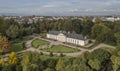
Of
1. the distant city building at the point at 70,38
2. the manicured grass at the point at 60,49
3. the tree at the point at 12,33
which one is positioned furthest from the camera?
the tree at the point at 12,33

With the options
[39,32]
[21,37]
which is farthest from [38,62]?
[39,32]

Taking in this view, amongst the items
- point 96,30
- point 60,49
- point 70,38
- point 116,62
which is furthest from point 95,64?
point 96,30

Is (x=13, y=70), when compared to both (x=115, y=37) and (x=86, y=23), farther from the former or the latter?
(x=86, y=23)

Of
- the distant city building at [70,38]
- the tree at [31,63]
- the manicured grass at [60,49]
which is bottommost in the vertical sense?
the manicured grass at [60,49]

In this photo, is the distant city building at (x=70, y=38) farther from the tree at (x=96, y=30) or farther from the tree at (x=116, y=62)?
the tree at (x=116, y=62)

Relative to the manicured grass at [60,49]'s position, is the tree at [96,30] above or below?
above

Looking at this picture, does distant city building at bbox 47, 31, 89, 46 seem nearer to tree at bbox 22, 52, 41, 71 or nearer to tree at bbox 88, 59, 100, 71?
tree at bbox 88, 59, 100, 71

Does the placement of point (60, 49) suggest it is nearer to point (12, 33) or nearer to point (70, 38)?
point (70, 38)

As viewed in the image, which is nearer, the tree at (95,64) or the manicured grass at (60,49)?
the tree at (95,64)

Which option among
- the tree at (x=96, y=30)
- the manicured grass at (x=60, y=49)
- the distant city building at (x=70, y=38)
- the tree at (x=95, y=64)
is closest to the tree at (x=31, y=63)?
the tree at (x=95, y=64)

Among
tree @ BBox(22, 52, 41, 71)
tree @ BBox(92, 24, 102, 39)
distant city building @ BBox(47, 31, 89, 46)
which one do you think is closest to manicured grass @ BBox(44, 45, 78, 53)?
distant city building @ BBox(47, 31, 89, 46)

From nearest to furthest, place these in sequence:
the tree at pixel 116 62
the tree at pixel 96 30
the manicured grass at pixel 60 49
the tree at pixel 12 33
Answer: the tree at pixel 116 62 → the manicured grass at pixel 60 49 → the tree at pixel 96 30 → the tree at pixel 12 33
